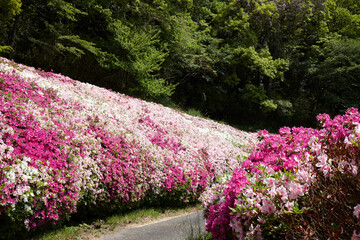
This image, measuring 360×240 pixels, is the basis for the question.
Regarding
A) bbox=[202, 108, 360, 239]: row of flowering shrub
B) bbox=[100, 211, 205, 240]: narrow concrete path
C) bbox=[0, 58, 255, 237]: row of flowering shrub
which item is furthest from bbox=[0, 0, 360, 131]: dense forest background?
bbox=[202, 108, 360, 239]: row of flowering shrub

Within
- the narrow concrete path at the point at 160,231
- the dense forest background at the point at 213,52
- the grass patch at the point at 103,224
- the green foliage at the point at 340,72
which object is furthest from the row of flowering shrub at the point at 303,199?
the green foliage at the point at 340,72

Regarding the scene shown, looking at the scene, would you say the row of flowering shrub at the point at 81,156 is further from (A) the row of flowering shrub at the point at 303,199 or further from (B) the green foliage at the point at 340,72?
(B) the green foliage at the point at 340,72

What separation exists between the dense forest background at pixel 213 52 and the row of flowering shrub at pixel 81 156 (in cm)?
723

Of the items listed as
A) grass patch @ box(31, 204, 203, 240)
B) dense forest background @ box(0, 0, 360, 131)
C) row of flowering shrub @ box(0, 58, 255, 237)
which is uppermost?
dense forest background @ box(0, 0, 360, 131)

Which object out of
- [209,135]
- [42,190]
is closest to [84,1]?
[209,135]

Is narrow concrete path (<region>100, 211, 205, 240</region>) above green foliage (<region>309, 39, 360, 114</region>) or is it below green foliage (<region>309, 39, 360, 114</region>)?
below

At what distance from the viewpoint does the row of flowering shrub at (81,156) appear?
443 cm

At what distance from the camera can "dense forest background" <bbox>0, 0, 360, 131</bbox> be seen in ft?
55.0

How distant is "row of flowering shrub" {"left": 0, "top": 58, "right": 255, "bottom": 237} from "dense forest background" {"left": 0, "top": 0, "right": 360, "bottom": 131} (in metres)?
7.23

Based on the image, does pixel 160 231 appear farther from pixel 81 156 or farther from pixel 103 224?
pixel 81 156

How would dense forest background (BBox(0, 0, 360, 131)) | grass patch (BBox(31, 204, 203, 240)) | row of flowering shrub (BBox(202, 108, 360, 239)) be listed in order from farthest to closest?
dense forest background (BBox(0, 0, 360, 131)) → grass patch (BBox(31, 204, 203, 240)) → row of flowering shrub (BBox(202, 108, 360, 239))

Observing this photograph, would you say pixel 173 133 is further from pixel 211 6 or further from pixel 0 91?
pixel 211 6

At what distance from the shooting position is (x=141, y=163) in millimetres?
7047

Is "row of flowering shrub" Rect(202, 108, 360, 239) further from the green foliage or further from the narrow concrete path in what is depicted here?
the green foliage
